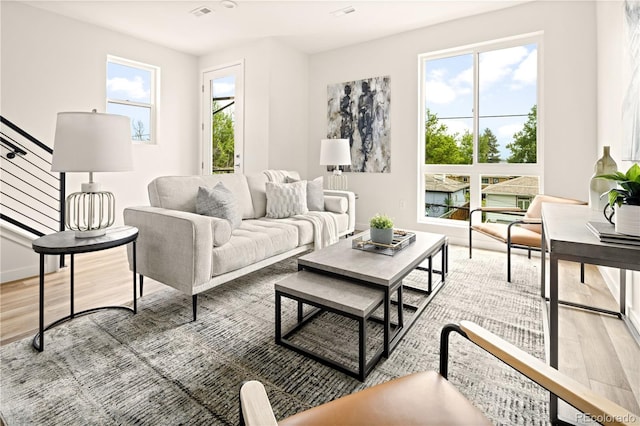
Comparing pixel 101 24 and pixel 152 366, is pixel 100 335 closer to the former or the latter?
pixel 152 366

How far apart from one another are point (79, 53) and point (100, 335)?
3.74 meters

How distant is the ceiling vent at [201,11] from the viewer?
3.74m

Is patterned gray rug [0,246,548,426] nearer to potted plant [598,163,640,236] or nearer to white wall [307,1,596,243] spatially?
potted plant [598,163,640,236]

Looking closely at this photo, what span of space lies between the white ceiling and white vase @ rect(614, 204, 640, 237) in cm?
326

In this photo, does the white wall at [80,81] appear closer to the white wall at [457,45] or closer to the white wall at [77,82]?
the white wall at [77,82]

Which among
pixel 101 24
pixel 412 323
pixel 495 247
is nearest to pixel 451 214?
pixel 495 247

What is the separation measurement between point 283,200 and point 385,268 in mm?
1680

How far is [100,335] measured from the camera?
1.92m

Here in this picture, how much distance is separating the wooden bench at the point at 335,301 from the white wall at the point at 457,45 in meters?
2.92

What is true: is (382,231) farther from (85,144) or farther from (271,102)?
(271,102)

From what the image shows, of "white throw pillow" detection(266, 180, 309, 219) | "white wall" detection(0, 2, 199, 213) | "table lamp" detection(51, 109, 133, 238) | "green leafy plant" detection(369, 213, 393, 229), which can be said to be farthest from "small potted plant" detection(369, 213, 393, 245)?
"white wall" detection(0, 2, 199, 213)

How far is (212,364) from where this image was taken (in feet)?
5.39

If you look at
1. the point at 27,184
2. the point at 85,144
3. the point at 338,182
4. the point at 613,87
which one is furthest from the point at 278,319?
the point at 27,184

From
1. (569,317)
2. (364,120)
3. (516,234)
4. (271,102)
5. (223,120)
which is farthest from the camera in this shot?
(223,120)
